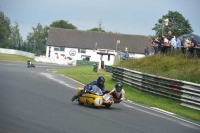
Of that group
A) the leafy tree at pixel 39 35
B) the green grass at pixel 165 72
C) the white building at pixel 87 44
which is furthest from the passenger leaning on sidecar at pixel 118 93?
the leafy tree at pixel 39 35

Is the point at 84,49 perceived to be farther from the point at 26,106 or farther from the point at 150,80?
the point at 26,106

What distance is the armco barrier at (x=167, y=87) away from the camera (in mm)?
20580

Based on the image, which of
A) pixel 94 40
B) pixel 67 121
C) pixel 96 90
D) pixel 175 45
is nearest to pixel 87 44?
pixel 94 40

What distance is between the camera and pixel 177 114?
18484 millimetres

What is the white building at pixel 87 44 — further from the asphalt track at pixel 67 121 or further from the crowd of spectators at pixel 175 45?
the asphalt track at pixel 67 121

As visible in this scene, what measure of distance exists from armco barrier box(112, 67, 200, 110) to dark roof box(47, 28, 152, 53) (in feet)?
239

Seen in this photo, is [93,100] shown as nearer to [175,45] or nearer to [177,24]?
[175,45]

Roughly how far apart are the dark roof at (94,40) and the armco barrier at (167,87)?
2864 inches

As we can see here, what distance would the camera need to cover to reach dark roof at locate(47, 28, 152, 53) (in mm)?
103062

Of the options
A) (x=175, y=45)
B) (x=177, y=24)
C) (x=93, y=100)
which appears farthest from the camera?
(x=177, y=24)

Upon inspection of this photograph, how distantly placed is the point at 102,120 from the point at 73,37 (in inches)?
3681

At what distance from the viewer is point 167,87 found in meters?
23.2

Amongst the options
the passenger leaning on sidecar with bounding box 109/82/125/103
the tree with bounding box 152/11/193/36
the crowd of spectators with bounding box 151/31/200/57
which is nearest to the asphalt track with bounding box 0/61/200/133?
the passenger leaning on sidecar with bounding box 109/82/125/103

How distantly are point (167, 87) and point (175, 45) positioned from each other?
6.90m
